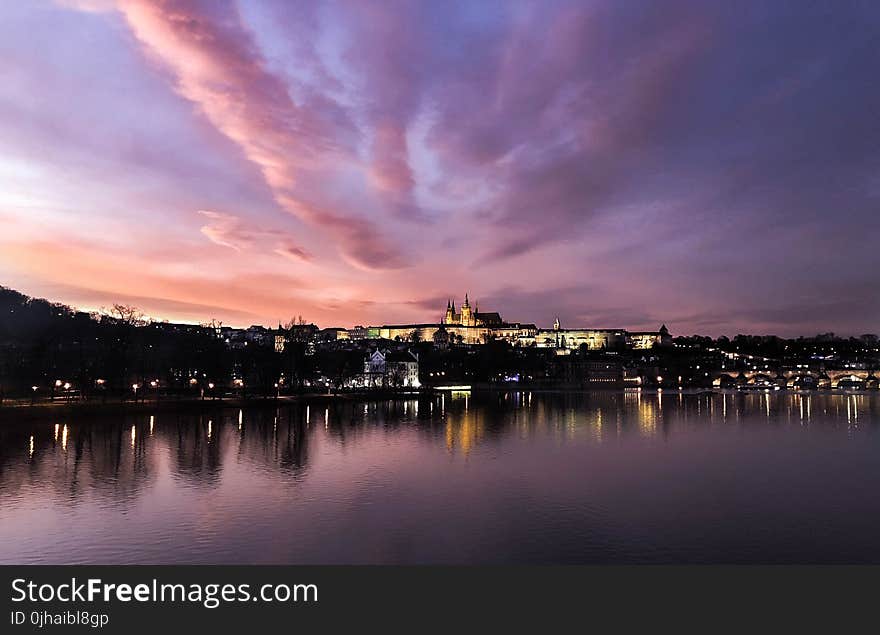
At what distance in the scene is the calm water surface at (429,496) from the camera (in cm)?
1490

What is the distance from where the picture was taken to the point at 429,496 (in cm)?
2080

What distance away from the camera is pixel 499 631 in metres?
11.0

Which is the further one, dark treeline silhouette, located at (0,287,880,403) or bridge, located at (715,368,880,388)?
bridge, located at (715,368,880,388)

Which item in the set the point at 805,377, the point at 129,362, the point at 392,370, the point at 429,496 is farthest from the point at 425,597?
the point at 805,377

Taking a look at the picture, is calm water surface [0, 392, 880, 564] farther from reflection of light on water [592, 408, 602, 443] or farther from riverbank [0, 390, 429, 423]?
riverbank [0, 390, 429, 423]

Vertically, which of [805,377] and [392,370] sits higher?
[392,370]

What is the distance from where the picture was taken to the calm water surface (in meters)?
14.9

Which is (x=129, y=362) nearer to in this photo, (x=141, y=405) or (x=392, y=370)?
(x=141, y=405)

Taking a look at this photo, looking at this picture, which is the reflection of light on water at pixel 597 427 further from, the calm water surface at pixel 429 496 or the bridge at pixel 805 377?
the bridge at pixel 805 377

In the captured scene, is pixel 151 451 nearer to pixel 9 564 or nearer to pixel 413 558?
pixel 9 564

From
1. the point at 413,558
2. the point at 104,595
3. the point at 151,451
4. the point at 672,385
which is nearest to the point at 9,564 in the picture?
the point at 104,595

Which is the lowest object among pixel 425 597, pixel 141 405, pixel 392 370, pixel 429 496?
pixel 425 597

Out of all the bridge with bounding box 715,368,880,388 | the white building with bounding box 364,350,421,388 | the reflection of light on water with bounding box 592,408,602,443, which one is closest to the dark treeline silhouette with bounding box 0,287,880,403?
the white building with bounding box 364,350,421,388

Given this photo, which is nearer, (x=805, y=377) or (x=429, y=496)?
(x=429, y=496)
